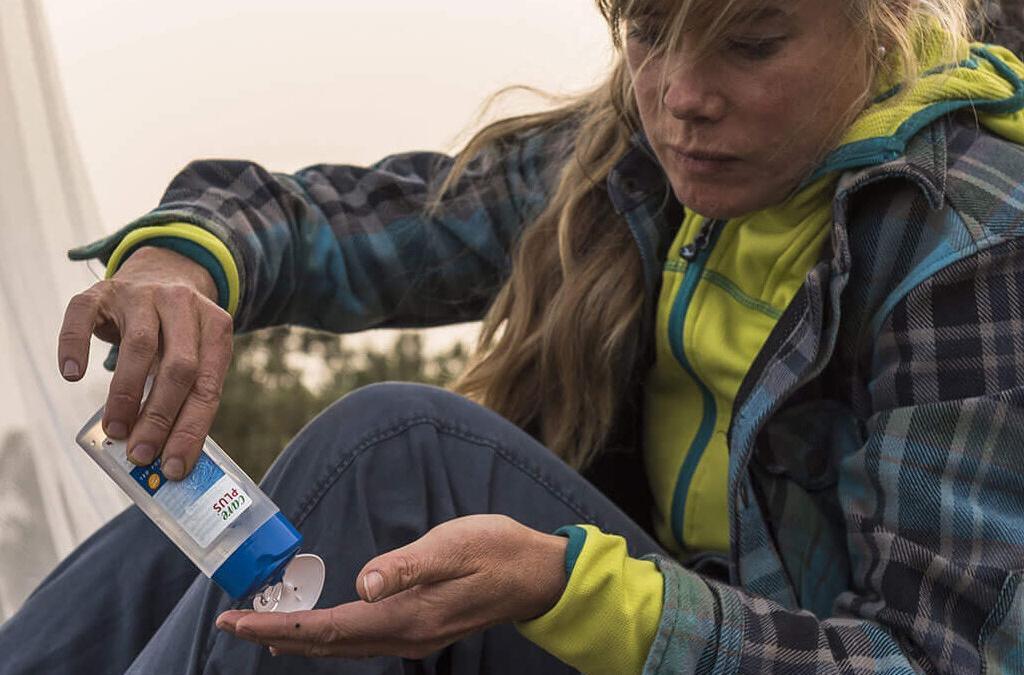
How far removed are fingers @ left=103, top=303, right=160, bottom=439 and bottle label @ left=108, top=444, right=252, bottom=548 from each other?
3 cm

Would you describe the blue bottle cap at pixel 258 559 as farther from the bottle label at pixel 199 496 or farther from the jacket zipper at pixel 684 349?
the jacket zipper at pixel 684 349

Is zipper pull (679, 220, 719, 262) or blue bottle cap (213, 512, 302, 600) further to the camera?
zipper pull (679, 220, 719, 262)

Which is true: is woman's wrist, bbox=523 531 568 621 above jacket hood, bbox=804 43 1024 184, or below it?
below

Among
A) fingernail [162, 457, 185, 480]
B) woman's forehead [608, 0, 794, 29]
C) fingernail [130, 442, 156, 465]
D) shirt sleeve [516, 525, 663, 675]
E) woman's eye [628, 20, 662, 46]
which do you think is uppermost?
woman's forehead [608, 0, 794, 29]

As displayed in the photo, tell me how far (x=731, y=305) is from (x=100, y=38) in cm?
109

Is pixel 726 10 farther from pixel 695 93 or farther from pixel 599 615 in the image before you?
pixel 599 615

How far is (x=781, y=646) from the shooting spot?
103 cm

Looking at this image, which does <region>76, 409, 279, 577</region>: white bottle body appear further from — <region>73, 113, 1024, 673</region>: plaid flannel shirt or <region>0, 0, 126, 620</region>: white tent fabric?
<region>0, 0, 126, 620</region>: white tent fabric

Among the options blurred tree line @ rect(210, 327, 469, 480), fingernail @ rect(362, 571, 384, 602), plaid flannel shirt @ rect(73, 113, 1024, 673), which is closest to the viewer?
fingernail @ rect(362, 571, 384, 602)

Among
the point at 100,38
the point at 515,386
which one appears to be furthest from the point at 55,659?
the point at 100,38

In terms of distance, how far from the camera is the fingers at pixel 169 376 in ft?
3.27

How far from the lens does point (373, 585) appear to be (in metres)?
0.93

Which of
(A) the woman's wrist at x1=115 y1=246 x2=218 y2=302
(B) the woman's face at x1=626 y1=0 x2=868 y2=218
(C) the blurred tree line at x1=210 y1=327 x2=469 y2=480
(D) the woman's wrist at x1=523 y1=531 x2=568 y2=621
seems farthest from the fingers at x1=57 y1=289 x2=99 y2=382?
(C) the blurred tree line at x1=210 y1=327 x2=469 y2=480

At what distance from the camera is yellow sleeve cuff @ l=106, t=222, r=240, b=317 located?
1.25m
